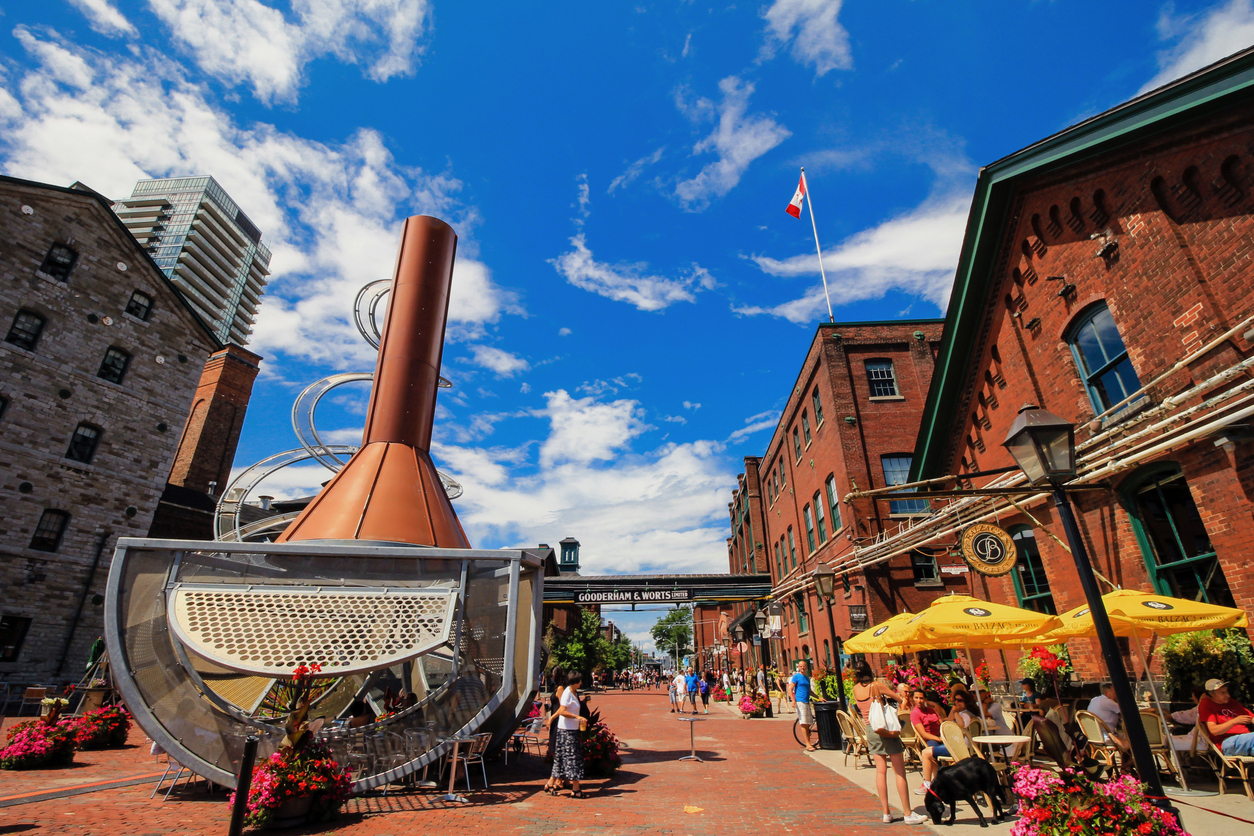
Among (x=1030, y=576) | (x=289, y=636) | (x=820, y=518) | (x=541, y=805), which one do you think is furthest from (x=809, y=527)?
(x=289, y=636)

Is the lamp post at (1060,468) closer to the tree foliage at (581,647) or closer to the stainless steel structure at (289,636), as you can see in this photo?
the stainless steel structure at (289,636)

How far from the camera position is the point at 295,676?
707 cm

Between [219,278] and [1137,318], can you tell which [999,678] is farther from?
[219,278]

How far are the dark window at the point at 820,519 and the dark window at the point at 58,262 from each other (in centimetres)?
3047

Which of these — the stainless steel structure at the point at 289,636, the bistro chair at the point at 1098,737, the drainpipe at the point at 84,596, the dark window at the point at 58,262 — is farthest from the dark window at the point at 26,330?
the bistro chair at the point at 1098,737

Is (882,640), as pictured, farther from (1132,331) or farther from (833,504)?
(833,504)

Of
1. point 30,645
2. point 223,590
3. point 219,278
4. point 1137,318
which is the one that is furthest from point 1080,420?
point 219,278

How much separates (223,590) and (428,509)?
5.32 m

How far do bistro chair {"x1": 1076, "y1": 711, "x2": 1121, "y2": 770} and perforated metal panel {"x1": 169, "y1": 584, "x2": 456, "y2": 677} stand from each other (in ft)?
28.4

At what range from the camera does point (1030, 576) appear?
1228 centimetres

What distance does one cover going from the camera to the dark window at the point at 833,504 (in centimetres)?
2130

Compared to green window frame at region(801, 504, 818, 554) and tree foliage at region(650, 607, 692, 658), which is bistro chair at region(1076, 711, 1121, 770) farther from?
tree foliage at region(650, 607, 692, 658)

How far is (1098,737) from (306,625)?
10565 millimetres

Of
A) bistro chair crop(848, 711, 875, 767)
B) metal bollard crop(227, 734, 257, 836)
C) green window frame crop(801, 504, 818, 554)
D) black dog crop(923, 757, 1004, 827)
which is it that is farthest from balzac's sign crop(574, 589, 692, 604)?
metal bollard crop(227, 734, 257, 836)
